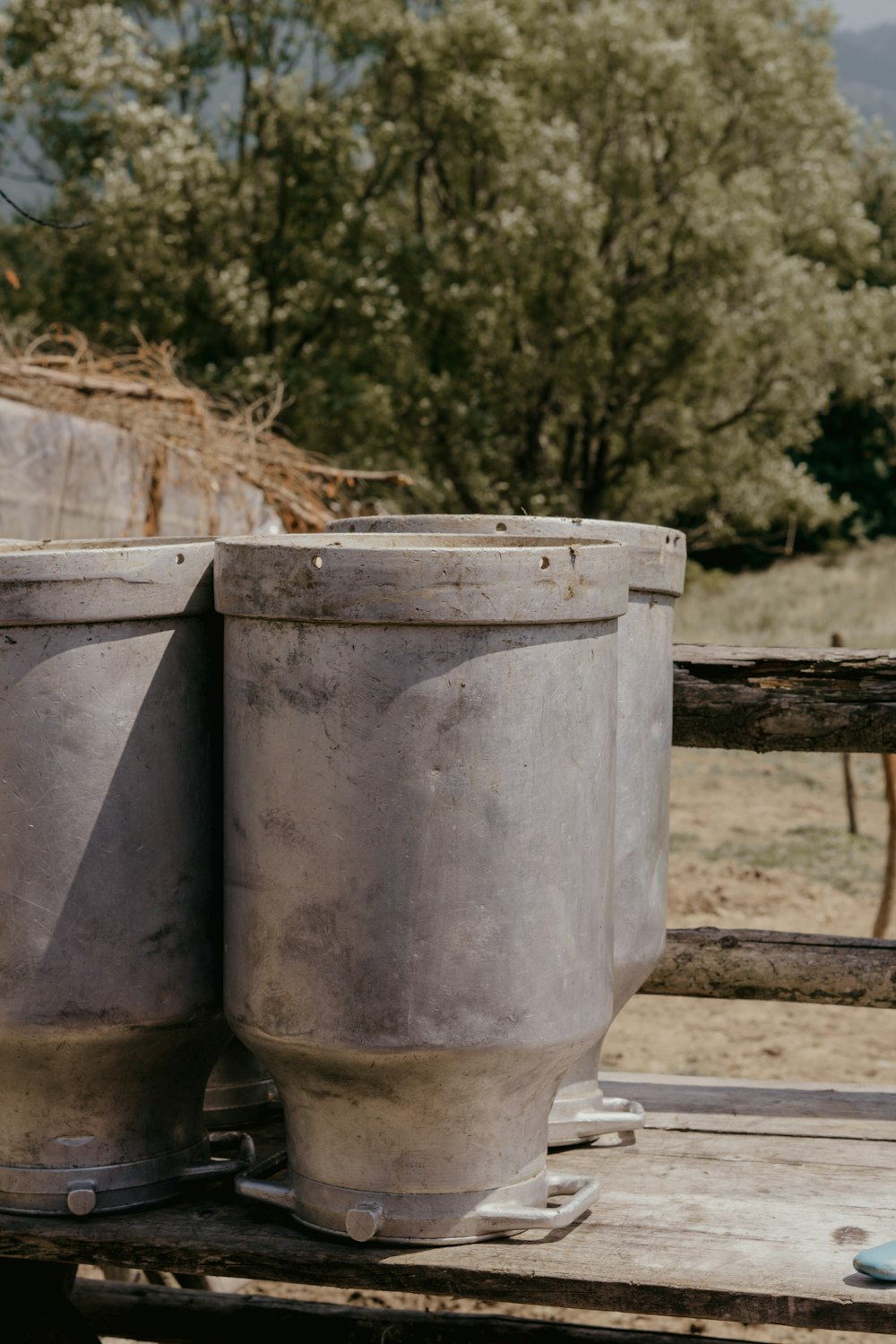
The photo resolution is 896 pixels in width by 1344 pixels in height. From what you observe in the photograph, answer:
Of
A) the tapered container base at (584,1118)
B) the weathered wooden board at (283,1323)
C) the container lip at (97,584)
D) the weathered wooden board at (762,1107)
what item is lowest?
the weathered wooden board at (283,1323)

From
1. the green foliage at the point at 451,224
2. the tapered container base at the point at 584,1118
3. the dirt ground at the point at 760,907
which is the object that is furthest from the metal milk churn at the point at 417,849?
the green foliage at the point at 451,224

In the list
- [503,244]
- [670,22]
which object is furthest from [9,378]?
[670,22]

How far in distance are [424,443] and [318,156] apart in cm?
347

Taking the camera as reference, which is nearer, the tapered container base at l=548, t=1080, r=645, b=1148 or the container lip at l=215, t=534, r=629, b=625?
the container lip at l=215, t=534, r=629, b=625

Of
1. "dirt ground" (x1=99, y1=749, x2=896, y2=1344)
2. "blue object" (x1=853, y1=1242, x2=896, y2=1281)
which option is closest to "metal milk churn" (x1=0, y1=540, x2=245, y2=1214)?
"blue object" (x1=853, y1=1242, x2=896, y2=1281)

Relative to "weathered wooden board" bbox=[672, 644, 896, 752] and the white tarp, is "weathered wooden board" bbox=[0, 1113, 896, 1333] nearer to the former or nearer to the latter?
"weathered wooden board" bbox=[672, 644, 896, 752]

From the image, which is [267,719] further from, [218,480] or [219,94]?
[219,94]

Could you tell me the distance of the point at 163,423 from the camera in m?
4.78

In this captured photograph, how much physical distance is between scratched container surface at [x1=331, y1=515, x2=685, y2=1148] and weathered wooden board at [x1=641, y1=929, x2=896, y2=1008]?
582mm

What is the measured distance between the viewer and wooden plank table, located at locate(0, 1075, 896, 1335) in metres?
1.40

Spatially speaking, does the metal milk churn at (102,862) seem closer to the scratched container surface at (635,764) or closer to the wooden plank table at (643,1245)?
the wooden plank table at (643,1245)

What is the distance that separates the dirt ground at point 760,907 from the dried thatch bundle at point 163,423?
225 cm

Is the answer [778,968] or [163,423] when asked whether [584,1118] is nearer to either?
[778,968]

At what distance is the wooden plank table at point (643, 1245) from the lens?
1396 millimetres
